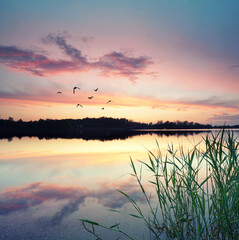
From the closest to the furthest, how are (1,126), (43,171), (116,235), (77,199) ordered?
1. (116,235)
2. (77,199)
3. (43,171)
4. (1,126)

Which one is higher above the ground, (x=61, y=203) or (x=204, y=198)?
(x=204, y=198)

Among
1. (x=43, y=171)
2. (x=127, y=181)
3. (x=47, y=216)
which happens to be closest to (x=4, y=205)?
(x=47, y=216)

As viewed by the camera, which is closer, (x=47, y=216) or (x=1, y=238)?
(x=1, y=238)

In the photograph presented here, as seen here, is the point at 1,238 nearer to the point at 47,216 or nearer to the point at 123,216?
the point at 47,216

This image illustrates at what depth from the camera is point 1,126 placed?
355 ft

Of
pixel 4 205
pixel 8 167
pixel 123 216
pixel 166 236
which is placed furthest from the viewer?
pixel 8 167

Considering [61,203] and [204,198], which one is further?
[61,203]

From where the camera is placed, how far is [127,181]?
941cm

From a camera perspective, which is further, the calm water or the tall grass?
the calm water

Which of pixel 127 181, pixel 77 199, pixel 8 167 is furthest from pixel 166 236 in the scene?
pixel 8 167

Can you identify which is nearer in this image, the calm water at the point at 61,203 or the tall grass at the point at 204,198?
the tall grass at the point at 204,198

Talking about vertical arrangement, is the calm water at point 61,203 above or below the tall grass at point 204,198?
below

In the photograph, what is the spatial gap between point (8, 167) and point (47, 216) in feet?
31.4

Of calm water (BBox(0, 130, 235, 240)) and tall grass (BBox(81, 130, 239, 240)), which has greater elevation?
tall grass (BBox(81, 130, 239, 240))
